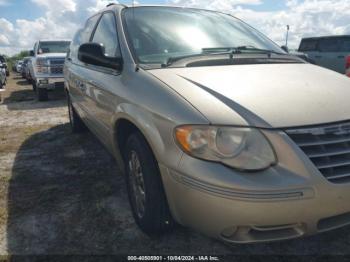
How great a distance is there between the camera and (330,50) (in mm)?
12289

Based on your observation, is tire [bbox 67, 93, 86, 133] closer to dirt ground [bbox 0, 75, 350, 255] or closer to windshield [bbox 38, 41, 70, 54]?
dirt ground [bbox 0, 75, 350, 255]

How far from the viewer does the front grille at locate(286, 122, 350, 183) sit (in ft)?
6.35

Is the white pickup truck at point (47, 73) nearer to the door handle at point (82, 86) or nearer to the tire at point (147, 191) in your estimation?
the door handle at point (82, 86)

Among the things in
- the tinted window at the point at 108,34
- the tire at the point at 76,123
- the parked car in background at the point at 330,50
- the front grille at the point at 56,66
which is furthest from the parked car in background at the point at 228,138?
the parked car in background at the point at 330,50

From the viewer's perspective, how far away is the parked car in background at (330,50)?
1184 cm

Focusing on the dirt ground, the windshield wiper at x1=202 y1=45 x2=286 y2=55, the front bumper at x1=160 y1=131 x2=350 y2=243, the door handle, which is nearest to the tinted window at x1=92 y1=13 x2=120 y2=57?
the door handle

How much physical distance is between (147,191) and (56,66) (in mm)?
9358

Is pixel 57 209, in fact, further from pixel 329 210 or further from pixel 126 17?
pixel 329 210

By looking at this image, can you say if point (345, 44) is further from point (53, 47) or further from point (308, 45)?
point (53, 47)

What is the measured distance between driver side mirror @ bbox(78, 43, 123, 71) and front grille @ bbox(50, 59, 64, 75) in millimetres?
8202

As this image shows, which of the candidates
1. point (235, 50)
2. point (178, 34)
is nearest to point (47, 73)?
point (178, 34)

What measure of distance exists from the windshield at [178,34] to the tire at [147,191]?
692 mm

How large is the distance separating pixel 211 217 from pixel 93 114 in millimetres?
2171

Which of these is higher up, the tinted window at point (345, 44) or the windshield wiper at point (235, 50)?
the windshield wiper at point (235, 50)
